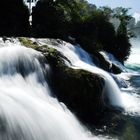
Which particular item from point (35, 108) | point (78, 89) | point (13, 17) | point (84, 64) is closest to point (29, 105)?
point (35, 108)

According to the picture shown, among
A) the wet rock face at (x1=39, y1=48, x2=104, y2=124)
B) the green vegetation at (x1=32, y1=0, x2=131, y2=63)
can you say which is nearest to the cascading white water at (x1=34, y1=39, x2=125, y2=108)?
the wet rock face at (x1=39, y1=48, x2=104, y2=124)

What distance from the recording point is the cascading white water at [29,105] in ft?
34.4

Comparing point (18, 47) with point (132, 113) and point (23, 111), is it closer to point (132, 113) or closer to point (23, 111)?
point (23, 111)

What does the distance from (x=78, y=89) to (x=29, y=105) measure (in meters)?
3.71

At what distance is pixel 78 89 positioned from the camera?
1496cm

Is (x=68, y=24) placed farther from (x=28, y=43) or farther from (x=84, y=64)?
(x=28, y=43)

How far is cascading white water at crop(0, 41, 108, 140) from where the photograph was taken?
10.5 metres

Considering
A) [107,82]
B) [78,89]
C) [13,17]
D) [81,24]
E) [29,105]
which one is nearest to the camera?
[29,105]

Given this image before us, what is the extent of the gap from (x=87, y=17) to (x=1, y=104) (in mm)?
28429

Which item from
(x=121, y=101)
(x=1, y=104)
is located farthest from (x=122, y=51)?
(x=1, y=104)

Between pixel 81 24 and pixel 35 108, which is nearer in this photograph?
pixel 35 108

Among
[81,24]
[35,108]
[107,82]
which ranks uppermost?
[81,24]

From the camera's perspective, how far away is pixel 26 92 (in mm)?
12961

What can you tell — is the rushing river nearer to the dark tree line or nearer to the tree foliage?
the dark tree line
